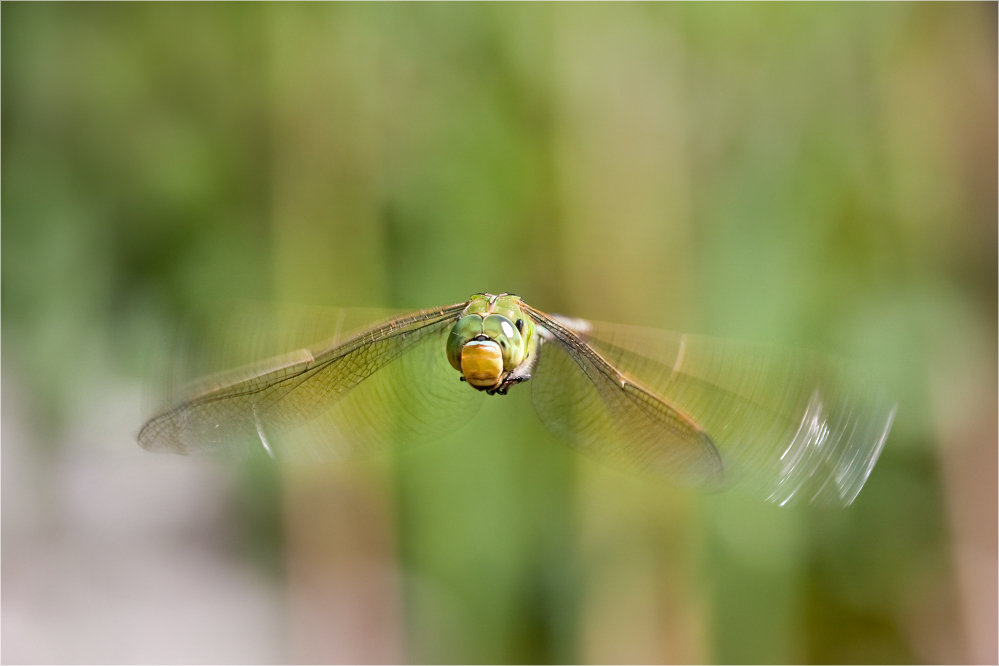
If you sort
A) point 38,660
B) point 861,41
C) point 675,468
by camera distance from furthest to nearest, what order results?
1. point 861,41
2. point 38,660
3. point 675,468

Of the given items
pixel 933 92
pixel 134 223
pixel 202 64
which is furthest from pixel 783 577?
pixel 202 64

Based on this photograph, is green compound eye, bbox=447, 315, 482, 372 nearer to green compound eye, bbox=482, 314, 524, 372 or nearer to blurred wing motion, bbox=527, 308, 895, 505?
green compound eye, bbox=482, 314, 524, 372

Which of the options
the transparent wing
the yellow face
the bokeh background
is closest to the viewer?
the yellow face

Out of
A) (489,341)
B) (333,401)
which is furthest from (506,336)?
(333,401)

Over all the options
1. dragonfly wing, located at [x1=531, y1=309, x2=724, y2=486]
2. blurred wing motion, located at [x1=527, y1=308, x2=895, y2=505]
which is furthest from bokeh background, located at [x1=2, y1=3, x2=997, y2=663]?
blurred wing motion, located at [x1=527, y1=308, x2=895, y2=505]

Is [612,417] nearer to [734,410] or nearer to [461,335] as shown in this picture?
[734,410]

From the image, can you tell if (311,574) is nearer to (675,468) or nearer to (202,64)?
(675,468)

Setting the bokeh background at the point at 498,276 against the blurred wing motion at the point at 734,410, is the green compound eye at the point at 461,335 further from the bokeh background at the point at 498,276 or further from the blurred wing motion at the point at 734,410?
the bokeh background at the point at 498,276

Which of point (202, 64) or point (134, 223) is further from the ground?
point (202, 64)
